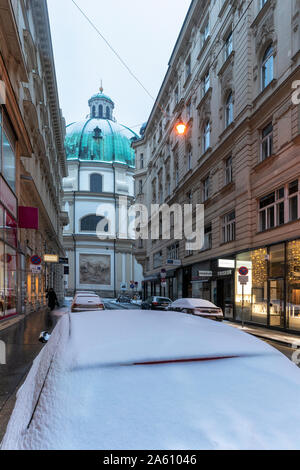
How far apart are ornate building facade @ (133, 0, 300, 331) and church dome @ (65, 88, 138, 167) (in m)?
45.1

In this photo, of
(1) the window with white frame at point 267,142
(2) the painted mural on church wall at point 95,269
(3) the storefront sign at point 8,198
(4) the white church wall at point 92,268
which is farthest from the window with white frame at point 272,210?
(2) the painted mural on church wall at point 95,269

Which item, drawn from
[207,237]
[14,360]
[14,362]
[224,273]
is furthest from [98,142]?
[14,362]

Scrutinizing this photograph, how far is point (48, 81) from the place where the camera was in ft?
99.0

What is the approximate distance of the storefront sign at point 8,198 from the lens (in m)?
12.8

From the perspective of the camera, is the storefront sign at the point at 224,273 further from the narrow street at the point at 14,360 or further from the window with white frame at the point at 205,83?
the window with white frame at the point at 205,83

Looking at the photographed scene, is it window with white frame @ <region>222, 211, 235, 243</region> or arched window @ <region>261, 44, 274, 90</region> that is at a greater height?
arched window @ <region>261, 44, 274, 90</region>

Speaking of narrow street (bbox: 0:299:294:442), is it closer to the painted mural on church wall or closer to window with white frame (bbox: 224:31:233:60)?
window with white frame (bbox: 224:31:233:60)

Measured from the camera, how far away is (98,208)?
6919 cm

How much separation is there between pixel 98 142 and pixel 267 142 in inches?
2488

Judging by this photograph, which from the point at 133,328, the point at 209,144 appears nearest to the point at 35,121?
the point at 209,144

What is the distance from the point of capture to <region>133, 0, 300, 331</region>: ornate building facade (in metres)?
14.2

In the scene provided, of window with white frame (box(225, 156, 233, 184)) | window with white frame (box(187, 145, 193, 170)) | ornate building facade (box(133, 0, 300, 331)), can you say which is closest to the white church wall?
ornate building facade (box(133, 0, 300, 331))
